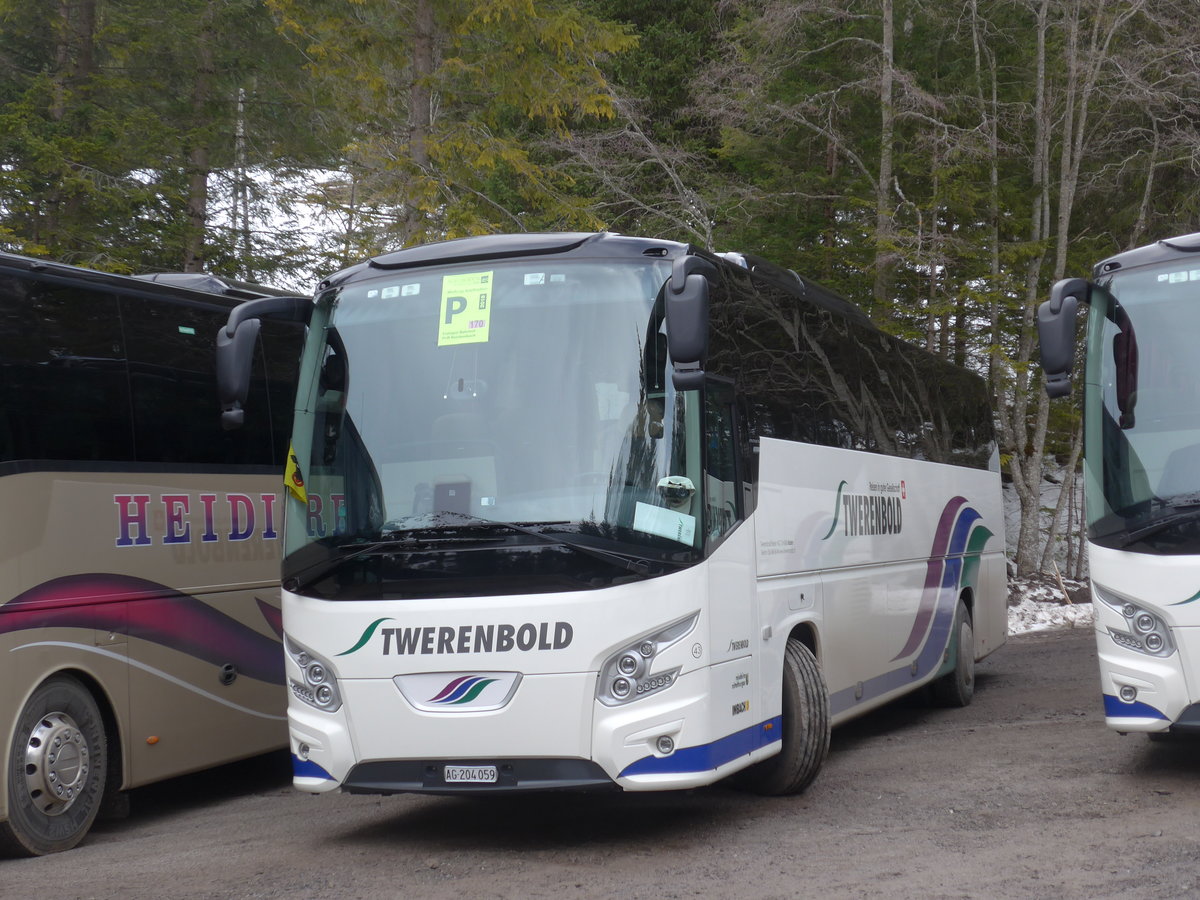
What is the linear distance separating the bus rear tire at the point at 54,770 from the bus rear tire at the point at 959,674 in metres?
7.60

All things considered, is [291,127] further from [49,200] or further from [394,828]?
Result: [394,828]

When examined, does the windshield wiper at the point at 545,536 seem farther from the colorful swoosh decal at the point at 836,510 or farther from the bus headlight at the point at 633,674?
the colorful swoosh decal at the point at 836,510

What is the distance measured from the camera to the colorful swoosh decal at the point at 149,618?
763 cm

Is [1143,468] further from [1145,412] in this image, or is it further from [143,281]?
[143,281]

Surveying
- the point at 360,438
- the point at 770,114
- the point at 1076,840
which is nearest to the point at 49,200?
the point at 770,114

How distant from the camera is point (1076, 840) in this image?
6570 mm

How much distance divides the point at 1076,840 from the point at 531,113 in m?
12.4

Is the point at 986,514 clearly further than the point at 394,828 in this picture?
Yes

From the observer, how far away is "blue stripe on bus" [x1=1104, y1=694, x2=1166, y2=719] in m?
7.55

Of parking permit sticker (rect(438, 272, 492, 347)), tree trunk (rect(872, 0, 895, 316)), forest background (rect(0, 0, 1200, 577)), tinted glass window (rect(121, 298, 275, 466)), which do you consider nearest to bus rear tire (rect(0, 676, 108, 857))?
tinted glass window (rect(121, 298, 275, 466))

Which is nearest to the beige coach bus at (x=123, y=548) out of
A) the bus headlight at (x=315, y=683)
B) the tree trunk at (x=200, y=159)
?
the bus headlight at (x=315, y=683)

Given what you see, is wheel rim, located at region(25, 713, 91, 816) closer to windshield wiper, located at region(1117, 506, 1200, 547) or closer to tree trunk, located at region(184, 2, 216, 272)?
windshield wiper, located at region(1117, 506, 1200, 547)

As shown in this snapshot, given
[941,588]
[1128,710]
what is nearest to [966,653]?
[941,588]

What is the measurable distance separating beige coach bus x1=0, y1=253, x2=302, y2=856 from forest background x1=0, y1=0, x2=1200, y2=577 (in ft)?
22.2
